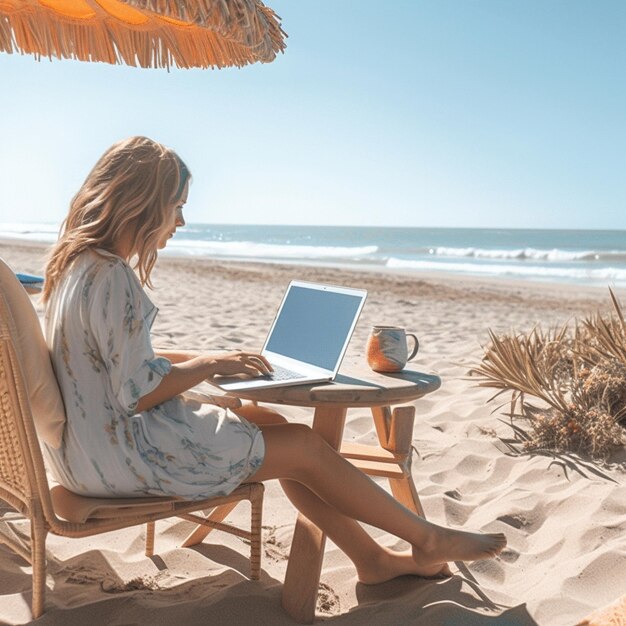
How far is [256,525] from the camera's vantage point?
2.20 metres

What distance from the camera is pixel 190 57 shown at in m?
2.77

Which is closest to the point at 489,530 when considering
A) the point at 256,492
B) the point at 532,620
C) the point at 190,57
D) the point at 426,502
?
the point at 426,502

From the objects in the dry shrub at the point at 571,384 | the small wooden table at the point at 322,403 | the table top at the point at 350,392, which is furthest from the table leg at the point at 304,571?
the dry shrub at the point at 571,384

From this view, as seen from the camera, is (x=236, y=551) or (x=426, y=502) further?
(x=426, y=502)

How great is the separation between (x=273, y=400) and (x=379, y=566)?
0.67 meters

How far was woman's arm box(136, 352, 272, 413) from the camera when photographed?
6.43 ft

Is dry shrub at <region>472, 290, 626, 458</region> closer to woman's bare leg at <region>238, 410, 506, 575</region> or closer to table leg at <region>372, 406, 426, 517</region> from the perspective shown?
table leg at <region>372, 406, 426, 517</region>

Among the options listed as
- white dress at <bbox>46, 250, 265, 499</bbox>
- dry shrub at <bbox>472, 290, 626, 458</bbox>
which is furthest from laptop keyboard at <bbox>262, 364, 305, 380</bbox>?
dry shrub at <bbox>472, 290, 626, 458</bbox>

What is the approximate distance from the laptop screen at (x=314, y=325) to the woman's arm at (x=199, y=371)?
229mm

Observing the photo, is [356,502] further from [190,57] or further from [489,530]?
[190,57]

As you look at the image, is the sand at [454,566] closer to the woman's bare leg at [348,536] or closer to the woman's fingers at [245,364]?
the woman's bare leg at [348,536]

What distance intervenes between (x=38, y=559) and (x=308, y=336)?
1034 millimetres

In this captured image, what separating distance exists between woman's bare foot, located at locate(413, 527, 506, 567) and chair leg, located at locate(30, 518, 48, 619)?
1.06 meters

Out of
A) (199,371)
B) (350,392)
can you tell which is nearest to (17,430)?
(199,371)
